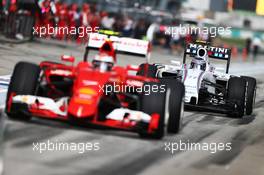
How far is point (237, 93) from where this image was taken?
13.6m

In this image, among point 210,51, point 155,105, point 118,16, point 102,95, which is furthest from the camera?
point 118,16

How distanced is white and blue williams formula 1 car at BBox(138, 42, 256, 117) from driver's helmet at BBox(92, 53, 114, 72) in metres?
2.76

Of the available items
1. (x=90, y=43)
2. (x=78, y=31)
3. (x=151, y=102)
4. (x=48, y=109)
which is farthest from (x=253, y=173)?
(x=78, y=31)

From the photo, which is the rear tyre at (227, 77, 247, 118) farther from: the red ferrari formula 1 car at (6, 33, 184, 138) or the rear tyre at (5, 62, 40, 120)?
the rear tyre at (5, 62, 40, 120)

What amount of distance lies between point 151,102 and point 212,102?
14.5 feet

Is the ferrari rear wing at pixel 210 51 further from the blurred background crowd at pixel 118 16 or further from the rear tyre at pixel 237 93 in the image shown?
the blurred background crowd at pixel 118 16

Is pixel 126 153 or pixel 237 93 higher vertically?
pixel 126 153

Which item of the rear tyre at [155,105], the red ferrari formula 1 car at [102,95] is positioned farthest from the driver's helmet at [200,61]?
the rear tyre at [155,105]

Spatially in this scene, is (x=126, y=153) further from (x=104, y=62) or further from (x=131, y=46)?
(x=131, y=46)

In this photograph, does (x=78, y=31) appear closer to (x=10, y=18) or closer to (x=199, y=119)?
(x=10, y=18)

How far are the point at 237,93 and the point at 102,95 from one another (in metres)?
4.25

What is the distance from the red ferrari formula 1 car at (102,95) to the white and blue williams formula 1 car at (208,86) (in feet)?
8.15

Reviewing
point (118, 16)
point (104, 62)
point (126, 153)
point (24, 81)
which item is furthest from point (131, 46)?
point (118, 16)

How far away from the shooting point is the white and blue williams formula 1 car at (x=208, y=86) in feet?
43.9
